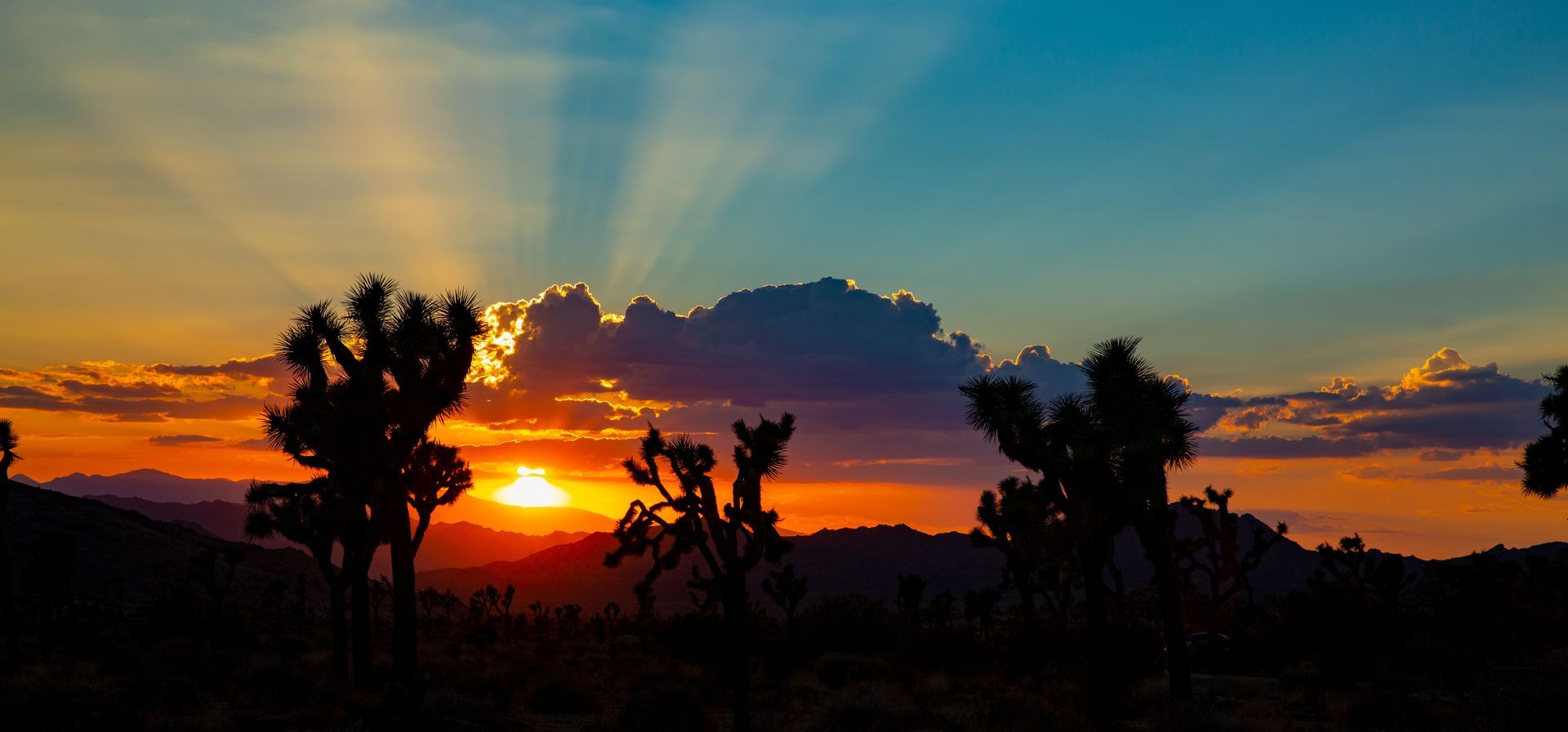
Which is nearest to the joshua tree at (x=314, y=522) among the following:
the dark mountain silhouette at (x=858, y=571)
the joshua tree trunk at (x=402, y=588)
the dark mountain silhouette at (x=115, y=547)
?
the joshua tree trunk at (x=402, y=588)

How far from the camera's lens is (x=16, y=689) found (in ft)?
63.7

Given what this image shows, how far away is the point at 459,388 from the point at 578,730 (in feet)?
27.0

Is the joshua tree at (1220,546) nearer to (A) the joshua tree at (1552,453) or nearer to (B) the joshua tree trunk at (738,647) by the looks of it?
(A) the joshua tree at (1552,453)

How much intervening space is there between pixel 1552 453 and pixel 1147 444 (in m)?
12.0

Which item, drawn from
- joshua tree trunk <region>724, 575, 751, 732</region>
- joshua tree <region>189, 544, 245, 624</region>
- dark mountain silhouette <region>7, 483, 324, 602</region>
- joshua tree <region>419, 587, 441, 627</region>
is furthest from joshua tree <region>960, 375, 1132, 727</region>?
dark mountain silhouette <region>7, 483, 324, 602</region>

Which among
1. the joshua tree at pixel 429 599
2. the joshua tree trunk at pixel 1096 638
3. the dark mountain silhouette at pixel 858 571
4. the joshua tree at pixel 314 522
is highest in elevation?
the joshua tree at pixel 314 522

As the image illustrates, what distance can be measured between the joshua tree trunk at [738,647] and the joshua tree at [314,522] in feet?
36.3

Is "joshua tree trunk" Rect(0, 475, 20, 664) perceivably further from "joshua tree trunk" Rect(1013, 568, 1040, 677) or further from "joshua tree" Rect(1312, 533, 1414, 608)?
"joshua tree" Rect(1312, 533, 1414, 608)

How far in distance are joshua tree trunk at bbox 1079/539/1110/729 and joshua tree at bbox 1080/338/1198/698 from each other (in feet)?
3.75

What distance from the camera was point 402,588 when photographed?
78.0 feet

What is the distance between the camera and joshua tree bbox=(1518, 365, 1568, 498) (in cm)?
2508

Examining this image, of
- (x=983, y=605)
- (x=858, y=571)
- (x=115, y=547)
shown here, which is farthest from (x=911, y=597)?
(x=858, y=571)

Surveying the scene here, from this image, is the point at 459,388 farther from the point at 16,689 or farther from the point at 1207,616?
the point at 1207,616

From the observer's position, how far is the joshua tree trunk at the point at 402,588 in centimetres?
2317
